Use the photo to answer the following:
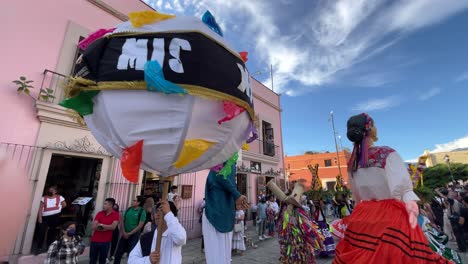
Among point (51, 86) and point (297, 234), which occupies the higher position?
point (51, 86)

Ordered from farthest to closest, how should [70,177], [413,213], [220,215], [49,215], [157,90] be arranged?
[70,177] → [49,215] → [220,215] → [413,213] → [157,90]

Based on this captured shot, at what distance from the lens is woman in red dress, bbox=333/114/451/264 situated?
1777mm

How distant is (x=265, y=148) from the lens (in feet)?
44.5

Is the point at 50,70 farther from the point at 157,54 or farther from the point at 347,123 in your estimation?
the point at 347,123

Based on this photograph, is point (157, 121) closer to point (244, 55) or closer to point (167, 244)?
point (244, 55)

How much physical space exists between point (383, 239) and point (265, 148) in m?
11.8

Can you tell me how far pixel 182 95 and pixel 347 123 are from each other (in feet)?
6.27

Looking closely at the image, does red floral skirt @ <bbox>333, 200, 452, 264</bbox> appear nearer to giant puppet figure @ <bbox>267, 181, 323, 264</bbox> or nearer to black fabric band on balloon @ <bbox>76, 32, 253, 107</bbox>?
giant puppet figure @ <bbox>267, 181, 323, 264</bbox>

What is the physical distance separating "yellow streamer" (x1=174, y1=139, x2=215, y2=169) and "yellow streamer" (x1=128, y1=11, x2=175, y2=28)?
0.84 metres

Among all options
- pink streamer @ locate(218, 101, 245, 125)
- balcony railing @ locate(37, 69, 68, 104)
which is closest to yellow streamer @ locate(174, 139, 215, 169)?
pink streamer @ locate(218, 101, 245, 125)

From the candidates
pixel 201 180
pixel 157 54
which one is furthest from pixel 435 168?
pixel 157 54

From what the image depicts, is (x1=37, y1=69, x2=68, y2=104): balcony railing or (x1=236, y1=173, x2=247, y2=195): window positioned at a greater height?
(x1=37, y1=69, x2=68, y2=104): balcony railing

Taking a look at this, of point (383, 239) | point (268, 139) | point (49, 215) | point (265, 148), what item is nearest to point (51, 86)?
point (49, 215)

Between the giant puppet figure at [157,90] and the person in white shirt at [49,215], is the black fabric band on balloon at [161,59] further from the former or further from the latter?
the person in white shirt at [49,215]
